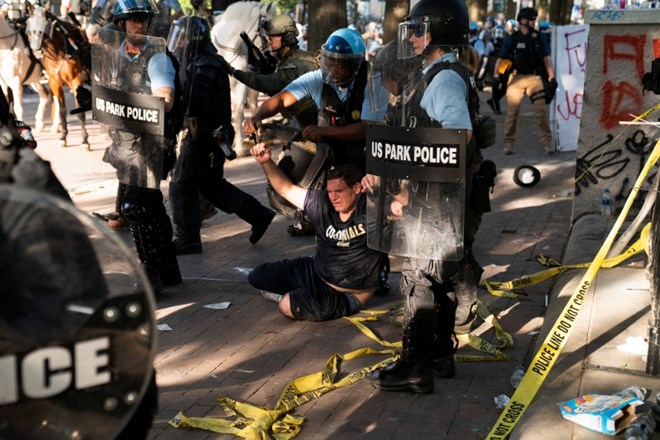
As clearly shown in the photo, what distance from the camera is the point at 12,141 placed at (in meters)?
2.50

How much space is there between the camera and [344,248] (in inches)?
238

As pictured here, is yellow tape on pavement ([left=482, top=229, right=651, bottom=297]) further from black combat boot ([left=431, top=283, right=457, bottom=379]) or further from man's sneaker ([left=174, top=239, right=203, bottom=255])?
man's sneaker ([left=174, top=239, right=203, bottom=255])

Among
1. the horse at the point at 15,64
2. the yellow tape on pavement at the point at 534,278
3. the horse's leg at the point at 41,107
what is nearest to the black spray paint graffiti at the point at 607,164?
the yellow tape on pavement at the point at 534,278

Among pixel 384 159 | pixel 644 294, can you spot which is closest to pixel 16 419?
pixel 384 159

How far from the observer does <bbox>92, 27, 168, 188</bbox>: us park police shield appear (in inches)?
247

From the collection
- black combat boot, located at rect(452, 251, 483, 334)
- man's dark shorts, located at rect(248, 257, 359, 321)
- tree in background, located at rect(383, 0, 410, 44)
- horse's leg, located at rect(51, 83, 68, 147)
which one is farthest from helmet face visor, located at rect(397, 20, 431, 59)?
horse's leg, located at rect(51, 83, 68, 147)

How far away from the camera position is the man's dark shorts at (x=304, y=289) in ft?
19.9

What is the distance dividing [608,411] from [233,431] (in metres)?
1.71

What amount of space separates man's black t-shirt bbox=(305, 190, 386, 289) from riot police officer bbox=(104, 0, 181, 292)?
118cm

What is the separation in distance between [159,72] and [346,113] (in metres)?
1.32

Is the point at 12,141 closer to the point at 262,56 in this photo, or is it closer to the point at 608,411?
the point at 608,411

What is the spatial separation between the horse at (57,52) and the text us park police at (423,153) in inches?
410

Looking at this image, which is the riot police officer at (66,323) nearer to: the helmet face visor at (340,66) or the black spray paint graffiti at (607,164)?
the helmet face visor at (340,66)

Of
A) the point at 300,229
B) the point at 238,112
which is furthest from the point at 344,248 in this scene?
the point at 238,112
